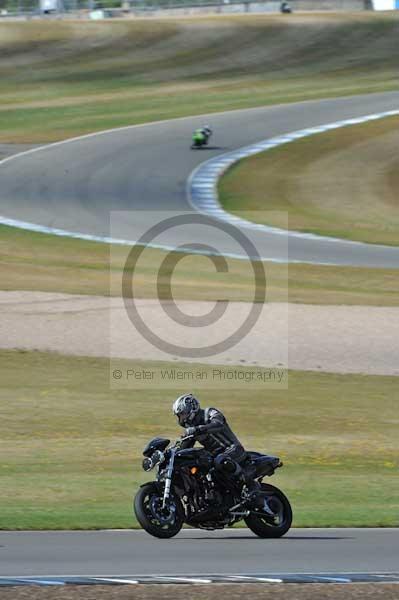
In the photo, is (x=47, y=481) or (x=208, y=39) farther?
(x=208, y=39)

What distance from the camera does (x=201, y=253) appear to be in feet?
115

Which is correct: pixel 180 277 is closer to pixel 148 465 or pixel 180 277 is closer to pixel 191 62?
pixel 148 465

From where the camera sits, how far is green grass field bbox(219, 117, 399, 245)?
133 feet

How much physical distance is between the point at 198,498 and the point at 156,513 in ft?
1.78

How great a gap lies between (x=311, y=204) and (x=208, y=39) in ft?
126

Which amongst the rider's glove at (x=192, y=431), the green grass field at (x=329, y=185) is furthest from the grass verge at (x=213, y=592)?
the green grass field at (x=329, y=185)

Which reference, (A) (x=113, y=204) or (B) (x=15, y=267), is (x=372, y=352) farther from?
(A) (x=113, y=204)

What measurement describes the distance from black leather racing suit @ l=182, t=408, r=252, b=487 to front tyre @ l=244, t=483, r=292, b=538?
0.32 metres

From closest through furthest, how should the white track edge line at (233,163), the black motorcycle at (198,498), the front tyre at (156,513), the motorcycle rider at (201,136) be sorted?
the front tyre at (156,513), the black motorcycle at (198,498), the white track edge line at (233,163), the motorcycle rider at (201,136)

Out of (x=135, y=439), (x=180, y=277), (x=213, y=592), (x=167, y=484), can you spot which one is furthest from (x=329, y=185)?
(x=213, y=592)

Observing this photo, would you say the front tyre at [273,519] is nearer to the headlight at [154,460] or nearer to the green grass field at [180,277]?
the headlight at [154,460]

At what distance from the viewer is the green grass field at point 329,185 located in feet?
133

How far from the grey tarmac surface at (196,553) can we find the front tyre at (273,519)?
A: 0.13 metres

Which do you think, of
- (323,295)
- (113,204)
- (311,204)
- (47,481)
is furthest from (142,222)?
(47,481)
